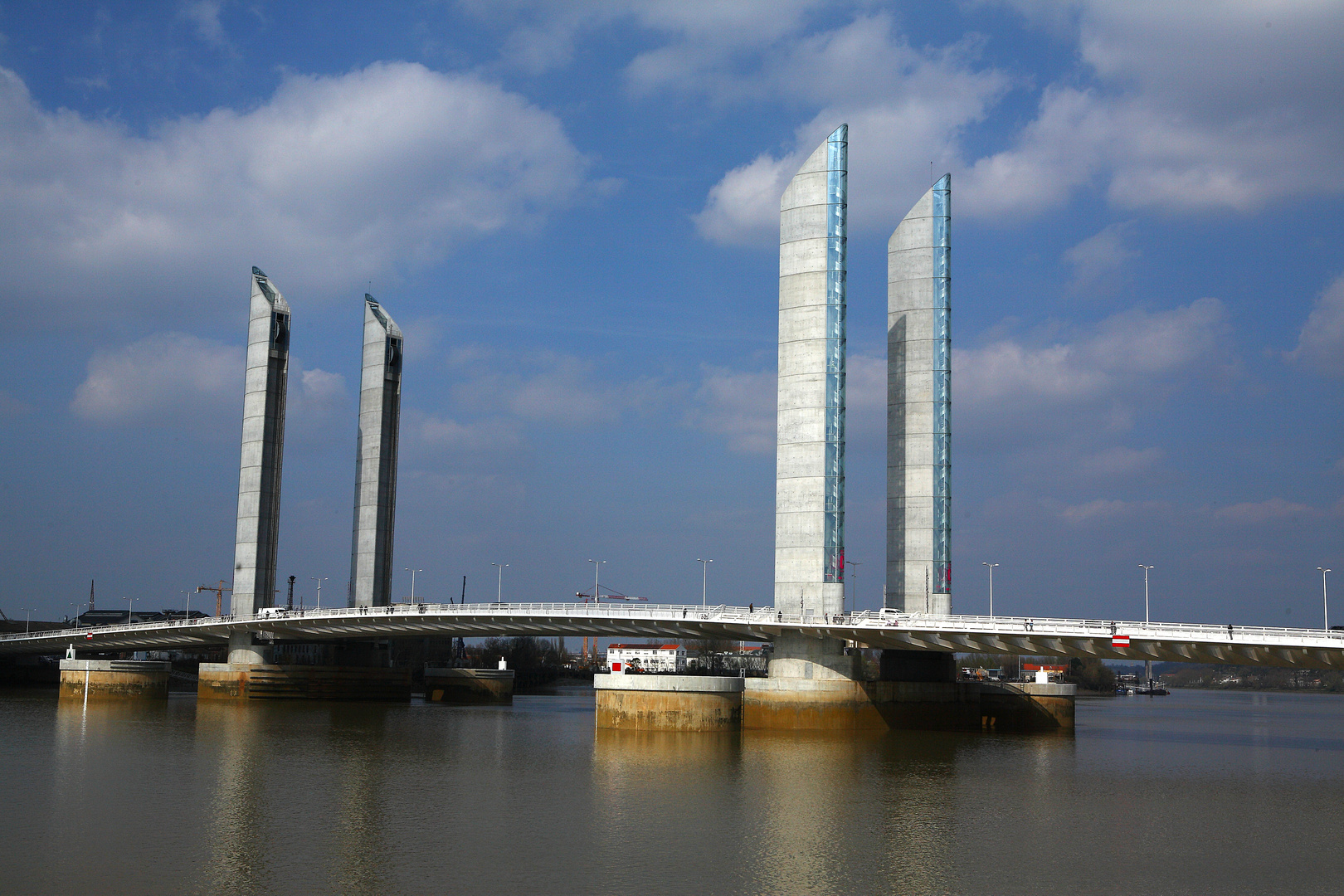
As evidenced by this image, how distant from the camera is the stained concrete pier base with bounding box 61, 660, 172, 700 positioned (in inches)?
3337

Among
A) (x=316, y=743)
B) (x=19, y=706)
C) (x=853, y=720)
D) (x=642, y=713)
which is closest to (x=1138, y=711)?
(x=853, y=720)

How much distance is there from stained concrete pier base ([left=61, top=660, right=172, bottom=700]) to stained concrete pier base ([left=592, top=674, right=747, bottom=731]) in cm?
4452

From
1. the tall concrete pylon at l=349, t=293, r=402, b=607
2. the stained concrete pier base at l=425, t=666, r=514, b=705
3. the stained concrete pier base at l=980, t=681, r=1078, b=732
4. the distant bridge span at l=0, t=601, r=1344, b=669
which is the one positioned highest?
the tall concrete pylon at l=349, t=293, r=402, b=607

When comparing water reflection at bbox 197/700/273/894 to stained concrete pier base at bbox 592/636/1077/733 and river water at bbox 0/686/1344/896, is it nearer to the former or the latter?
river water at bbox 0/686/1344/896

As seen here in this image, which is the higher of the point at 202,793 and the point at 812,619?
the point at 812,619

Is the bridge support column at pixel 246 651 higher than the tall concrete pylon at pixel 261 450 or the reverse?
the reverse

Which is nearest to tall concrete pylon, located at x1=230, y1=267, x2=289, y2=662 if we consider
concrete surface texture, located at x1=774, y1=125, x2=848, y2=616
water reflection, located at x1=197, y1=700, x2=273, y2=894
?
water reflection, located at x1=197, y1=700, x2=273, y2=894

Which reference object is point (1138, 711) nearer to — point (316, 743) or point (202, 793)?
point (316, 743)

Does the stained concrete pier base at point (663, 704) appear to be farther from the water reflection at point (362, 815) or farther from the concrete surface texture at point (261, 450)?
the concrete surface texture at point (261, 450)

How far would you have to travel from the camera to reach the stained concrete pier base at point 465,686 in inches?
3939

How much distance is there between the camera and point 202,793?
35.0m

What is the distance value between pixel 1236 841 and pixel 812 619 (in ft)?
106

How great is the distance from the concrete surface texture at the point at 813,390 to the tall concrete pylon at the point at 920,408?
11.5m

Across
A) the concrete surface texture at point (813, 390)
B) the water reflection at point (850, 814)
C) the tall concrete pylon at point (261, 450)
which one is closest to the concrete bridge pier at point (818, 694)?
the concrete surface texture at point (813, 390)
